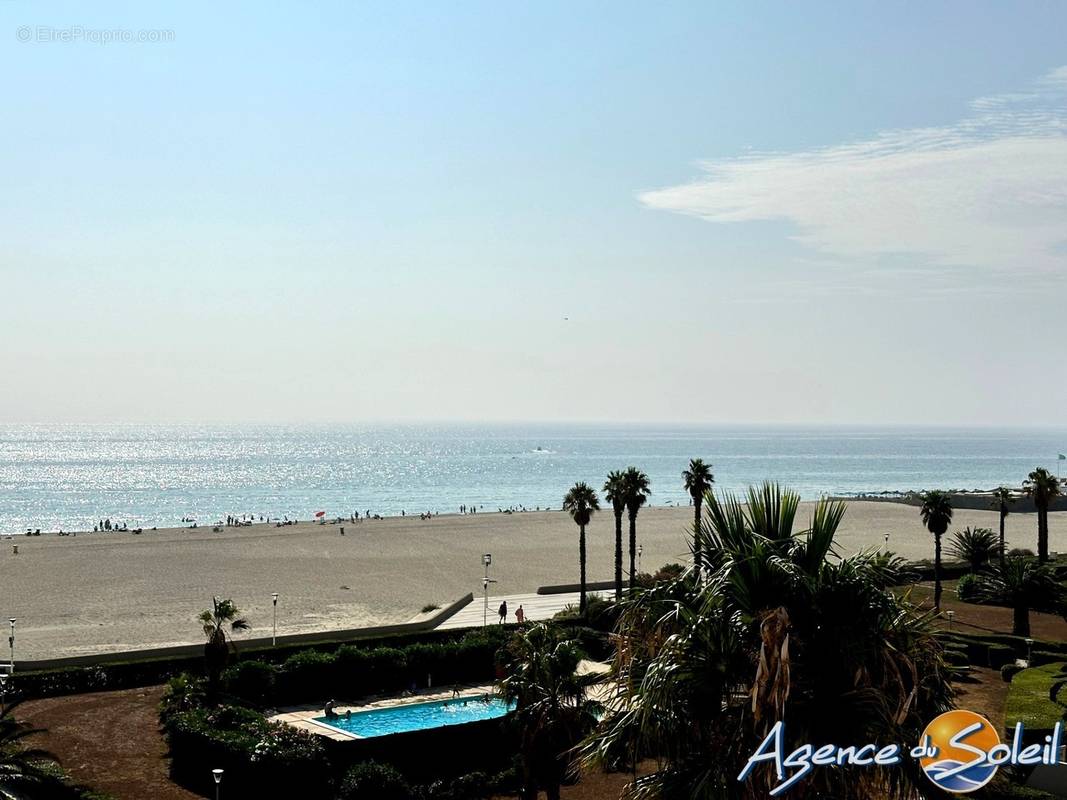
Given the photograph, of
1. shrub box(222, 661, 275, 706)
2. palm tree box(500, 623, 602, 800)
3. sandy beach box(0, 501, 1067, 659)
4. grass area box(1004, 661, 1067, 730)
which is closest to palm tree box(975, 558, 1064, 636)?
sandy beach box(0, 501, 1067, 659)

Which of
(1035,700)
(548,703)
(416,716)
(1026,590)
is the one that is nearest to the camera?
(548,703)

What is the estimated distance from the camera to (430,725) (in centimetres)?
2897

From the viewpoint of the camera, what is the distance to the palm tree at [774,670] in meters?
7.70

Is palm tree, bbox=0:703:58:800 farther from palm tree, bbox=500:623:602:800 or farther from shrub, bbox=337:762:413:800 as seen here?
palm tree, bbox=500:623:602:800

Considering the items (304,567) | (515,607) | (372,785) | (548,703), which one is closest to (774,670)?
(548,703)

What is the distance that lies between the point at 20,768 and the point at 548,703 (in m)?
8.75

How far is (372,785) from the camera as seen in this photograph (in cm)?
2269

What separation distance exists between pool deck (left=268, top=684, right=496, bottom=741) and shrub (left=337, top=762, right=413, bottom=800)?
3.66m

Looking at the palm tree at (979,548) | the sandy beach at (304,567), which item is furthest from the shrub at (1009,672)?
the palm tree at (979,548)

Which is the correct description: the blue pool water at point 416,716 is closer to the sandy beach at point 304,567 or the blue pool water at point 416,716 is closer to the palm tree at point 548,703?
the palm tree at point 548,703

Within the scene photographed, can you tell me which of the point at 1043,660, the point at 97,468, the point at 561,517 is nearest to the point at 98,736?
the point at 1043,660

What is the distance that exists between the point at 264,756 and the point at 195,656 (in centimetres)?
1122

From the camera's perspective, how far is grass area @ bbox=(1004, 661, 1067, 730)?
74.2ft

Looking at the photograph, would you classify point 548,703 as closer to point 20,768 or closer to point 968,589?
Result: point 20,768
